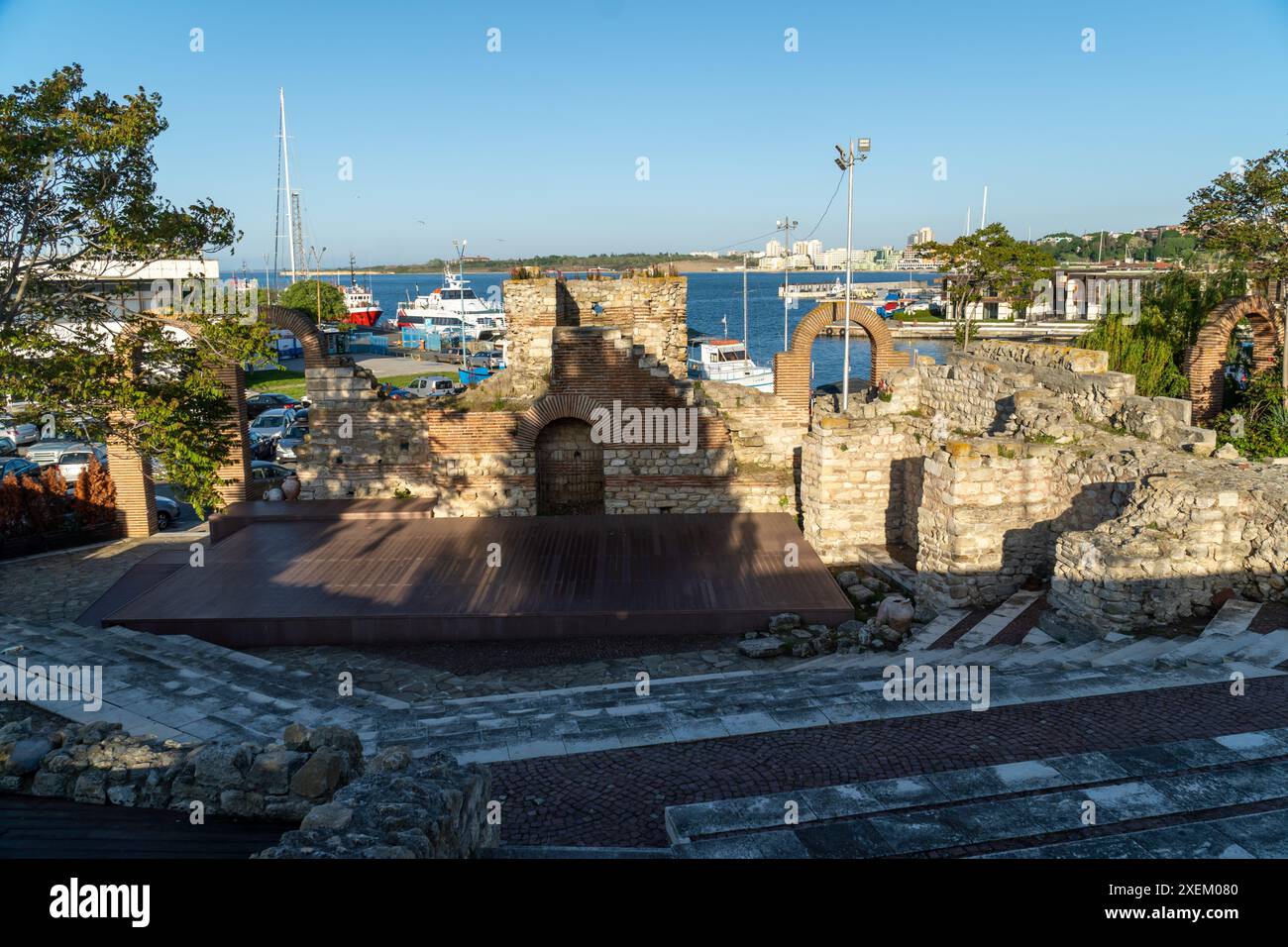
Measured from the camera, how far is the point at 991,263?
3862 cm

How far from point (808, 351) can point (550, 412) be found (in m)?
5.51

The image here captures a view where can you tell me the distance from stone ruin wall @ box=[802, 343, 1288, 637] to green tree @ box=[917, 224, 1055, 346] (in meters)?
23.7

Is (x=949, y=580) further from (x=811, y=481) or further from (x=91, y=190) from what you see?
(x=91, y=190)

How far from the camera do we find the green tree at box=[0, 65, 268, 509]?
452 inches

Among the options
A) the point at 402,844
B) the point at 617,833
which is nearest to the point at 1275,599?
the point at 617,833

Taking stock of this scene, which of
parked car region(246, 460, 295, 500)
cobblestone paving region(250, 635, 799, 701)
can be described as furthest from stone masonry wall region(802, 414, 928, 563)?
parked car region(246, 460, 295, 500)

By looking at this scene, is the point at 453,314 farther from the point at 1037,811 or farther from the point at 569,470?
the point at 1037,811

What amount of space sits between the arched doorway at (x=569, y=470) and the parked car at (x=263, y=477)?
6.05m

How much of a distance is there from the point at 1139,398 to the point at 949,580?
4265 mm

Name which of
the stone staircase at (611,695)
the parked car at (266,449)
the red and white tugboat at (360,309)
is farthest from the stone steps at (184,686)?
the red and white tugboat at (360,309)

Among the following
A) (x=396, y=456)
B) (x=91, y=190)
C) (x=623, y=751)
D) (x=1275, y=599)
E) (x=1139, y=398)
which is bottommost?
(x=623, y=751)

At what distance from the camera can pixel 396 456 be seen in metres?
17.3

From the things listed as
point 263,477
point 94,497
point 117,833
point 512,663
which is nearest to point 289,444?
point 263,477
